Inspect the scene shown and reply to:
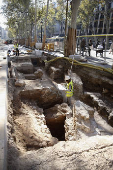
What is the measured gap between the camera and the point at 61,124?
7562mm

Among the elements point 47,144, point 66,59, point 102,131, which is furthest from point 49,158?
point 66,59

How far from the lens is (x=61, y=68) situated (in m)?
12.2

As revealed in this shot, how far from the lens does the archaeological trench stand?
2844 millimetres

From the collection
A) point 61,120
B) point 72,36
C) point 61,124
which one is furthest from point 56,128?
point 72,36

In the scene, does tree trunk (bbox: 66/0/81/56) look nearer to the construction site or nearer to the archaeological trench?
the construction site

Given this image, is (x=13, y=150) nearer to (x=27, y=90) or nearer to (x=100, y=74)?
(x=27, y=90)

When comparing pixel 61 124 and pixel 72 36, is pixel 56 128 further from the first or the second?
pixel 72 36

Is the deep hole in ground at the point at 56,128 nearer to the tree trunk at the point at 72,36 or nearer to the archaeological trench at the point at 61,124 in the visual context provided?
the archaeological trench at the point at 61,124

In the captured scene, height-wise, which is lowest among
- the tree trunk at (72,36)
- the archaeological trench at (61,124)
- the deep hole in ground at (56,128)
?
the deep hole in ground at (56,128)

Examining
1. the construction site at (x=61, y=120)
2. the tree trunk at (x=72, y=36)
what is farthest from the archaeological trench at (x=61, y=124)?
the tree trunk at (x=72, y=36)

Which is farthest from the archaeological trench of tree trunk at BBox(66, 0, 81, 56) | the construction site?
tree trunk at BBox(66, 0, 81, 56)

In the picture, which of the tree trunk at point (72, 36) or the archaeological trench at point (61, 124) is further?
the tree trunk at point (72, 36)

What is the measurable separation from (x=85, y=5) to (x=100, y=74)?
2226cm

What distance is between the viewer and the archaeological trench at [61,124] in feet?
9.33
